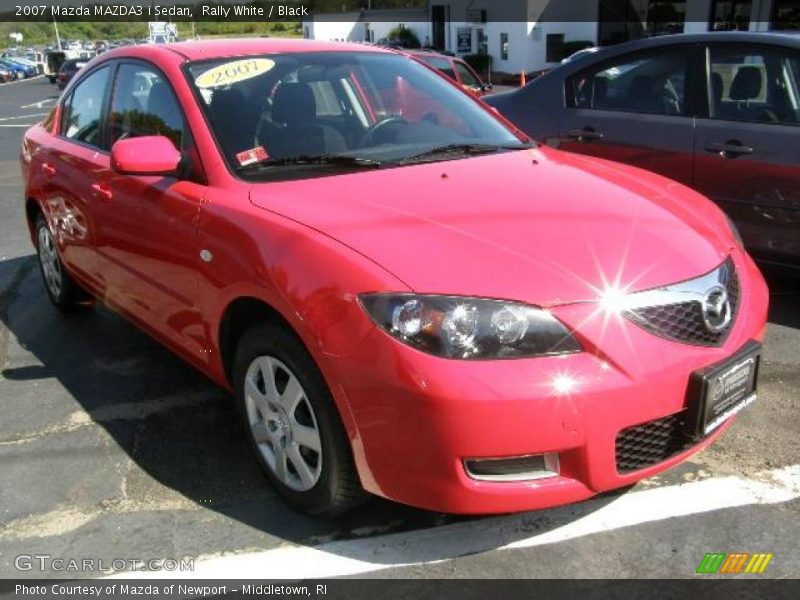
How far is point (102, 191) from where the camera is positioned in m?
3.74

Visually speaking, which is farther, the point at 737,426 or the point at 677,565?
the point at 737,426

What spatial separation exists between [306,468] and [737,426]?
1.89 metres

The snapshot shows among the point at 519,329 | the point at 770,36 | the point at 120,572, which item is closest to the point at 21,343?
the point at 120,572

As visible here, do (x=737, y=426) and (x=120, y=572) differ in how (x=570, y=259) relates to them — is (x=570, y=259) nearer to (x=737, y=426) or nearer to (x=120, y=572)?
(x=737, y=426)

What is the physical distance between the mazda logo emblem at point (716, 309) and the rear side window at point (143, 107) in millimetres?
2134

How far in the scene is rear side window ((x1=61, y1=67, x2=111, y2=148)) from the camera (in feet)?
13.5

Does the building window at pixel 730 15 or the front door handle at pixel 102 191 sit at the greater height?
the building window at pixel 730 15

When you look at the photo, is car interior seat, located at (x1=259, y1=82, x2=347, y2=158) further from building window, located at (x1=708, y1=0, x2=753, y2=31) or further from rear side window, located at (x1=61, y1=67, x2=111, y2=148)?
building window, located at (x1=708, y1=0, x2=753, y2=31)

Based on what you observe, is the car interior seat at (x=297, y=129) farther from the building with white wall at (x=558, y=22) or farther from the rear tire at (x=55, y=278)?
the building with white wall at (x=558, y=22)

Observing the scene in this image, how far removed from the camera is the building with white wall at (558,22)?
80.1 ft

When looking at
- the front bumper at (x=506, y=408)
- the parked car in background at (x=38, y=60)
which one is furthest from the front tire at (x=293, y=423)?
the parked car in background at (x=38, y=60)

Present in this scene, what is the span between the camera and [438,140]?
343cm

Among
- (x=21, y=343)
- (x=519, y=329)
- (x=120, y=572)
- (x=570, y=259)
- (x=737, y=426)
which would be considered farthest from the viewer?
(x=21, y=343)

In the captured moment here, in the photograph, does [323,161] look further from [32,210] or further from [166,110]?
[32,210]
